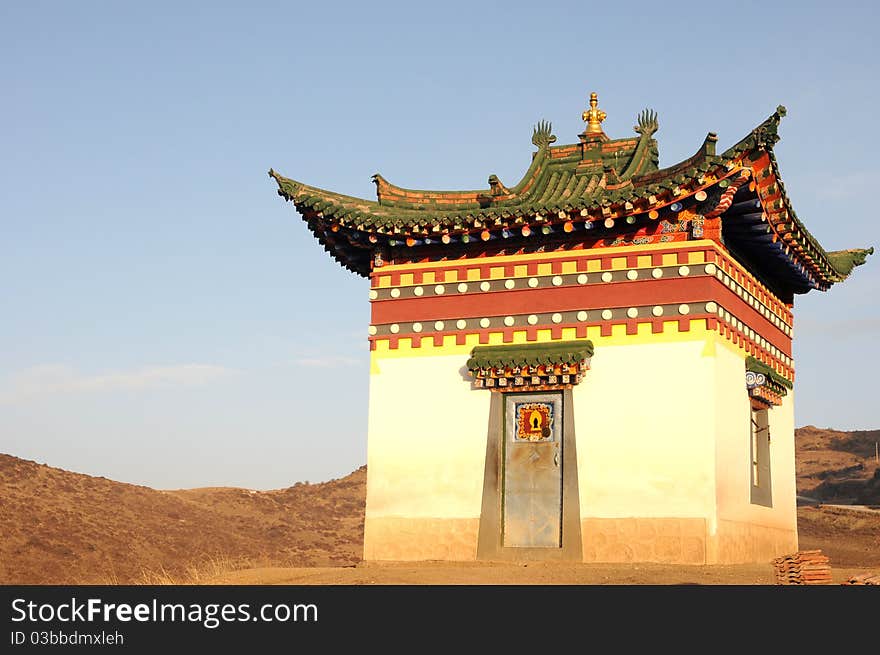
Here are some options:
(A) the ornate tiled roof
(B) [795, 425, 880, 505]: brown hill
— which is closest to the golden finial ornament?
(A) the ornate tiled roof

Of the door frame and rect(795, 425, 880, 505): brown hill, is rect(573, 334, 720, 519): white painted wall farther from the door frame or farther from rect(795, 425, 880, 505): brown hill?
rect(795, 425, 880, 505): brown hill

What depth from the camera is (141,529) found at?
34312mm

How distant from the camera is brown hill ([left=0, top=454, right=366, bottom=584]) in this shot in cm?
2977

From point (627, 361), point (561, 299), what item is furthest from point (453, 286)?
point (627, 361)

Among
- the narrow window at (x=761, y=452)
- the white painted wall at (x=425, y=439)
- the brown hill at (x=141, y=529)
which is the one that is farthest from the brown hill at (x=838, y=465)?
the white painted wall at (x=425, y=439)

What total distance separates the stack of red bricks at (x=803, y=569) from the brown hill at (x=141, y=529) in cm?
1512

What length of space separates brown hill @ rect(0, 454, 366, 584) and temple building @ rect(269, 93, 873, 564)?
931 centimetres

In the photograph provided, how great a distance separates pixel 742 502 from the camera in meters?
17.9

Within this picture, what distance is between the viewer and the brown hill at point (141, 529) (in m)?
29.8

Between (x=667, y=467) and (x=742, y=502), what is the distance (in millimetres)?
1920

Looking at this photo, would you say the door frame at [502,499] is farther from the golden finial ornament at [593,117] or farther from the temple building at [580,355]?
the golden finial ornament at [593,117]

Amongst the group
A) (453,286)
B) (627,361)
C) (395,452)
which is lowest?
(395,452)

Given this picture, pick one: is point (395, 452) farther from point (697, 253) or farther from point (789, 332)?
point (789, 332)
